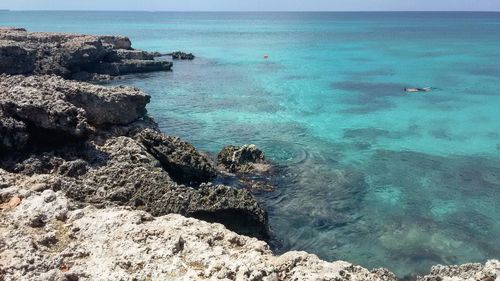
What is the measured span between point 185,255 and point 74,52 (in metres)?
43.8

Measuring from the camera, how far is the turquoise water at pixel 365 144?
54.5ft

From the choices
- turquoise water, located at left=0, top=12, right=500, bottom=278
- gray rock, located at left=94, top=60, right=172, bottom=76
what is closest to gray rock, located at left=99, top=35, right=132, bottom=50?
gray rock, located at left=94, top=60, right=172, bottom=76

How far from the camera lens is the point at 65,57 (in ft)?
151

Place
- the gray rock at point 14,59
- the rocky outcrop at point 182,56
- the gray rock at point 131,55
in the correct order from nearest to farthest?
the gray rock at point 14,59 → the gray rock at point 131,55 → the rocky outcrop at point 182,56

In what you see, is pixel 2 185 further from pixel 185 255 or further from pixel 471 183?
pixel 471 183

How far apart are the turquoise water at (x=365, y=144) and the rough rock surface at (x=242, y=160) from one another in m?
A: 1.18

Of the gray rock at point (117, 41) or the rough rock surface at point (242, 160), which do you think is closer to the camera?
the rough rock surface at point (242, 160)

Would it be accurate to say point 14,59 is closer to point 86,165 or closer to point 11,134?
point 11,134

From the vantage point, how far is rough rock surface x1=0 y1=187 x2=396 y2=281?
759 cm

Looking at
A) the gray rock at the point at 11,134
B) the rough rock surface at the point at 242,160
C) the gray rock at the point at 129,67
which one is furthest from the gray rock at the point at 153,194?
the gray rock at the point at 129,67

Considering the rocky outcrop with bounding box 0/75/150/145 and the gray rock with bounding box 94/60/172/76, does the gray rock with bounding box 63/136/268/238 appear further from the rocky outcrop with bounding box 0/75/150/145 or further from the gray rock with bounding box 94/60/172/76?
the gray rock with bounding box 94/60/172/76

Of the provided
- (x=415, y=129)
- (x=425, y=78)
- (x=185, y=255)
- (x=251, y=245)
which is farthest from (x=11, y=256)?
(x=425, y=78)

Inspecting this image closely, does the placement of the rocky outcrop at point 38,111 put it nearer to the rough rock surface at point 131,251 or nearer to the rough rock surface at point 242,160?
the rough rock surface at point 131,251

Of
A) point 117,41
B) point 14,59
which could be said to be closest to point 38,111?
point 14,59
